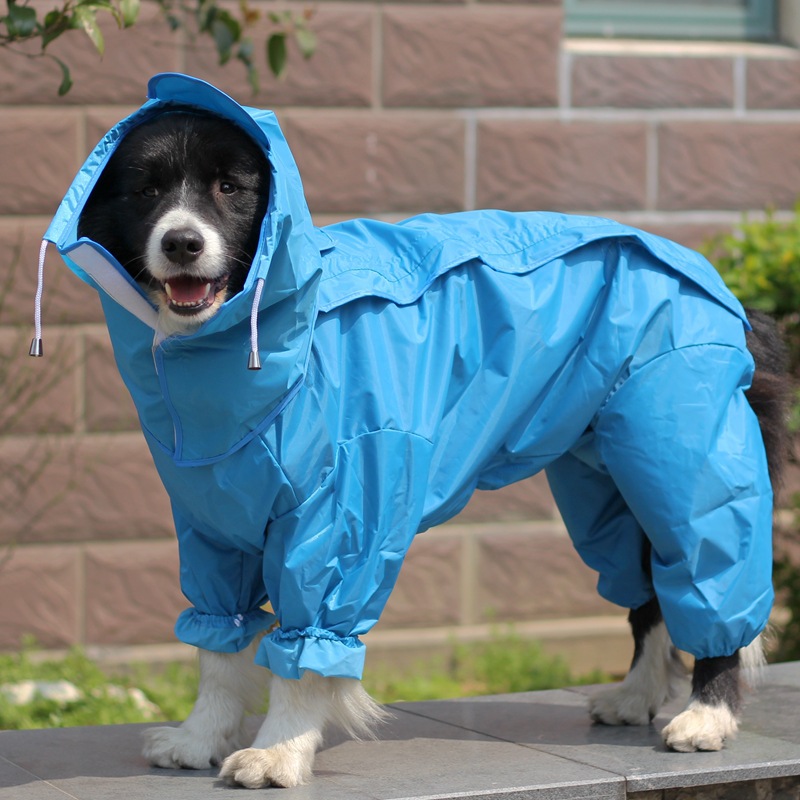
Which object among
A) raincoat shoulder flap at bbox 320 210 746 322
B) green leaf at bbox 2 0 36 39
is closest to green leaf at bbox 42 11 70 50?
green leaf at bbox 2 0 36 39

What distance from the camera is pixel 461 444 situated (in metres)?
3.51

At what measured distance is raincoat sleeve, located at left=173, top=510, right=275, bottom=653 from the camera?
3.47 metres

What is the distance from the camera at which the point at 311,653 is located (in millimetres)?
3264

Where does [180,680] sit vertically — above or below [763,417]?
below

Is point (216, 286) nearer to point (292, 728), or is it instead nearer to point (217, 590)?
point (217, 590)

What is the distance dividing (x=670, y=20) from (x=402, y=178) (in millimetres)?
1585

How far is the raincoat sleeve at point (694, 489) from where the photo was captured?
359 cm

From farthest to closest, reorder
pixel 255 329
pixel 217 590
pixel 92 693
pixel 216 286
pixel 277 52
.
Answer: pixel 92 693 < pixel 277 52 < pixel 217 590 < pixel 216 286 < pixel 255 329

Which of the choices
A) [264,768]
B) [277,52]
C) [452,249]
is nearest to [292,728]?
[264,768]

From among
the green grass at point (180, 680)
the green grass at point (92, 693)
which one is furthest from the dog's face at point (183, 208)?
the green grass at point (180, 680)

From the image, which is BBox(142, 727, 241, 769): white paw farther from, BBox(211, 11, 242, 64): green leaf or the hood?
BBox(211, 11, 242, 64): green leaf

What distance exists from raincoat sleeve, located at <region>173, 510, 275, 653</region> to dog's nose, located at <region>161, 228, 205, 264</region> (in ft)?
2.31

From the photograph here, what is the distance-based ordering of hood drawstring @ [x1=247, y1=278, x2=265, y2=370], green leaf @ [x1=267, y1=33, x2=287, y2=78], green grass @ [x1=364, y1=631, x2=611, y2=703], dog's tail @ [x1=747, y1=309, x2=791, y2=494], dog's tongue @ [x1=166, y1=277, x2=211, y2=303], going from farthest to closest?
green grass @ [x1=364, y1=631, x2=611, y2=703] → green leaf @ [x1=267, y1=33, x2=287, y2=78] → dog's tail @ [x1=747, y1=309, x2=791, y2=494] → dog's tongue @ [x1=166, y1=277, x2=211, y2=303] → hood drawstring @ [x1=247, y1=278, x2=265, y2=370]

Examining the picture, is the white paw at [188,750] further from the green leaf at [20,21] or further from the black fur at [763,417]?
the green leaf at [20,21]
